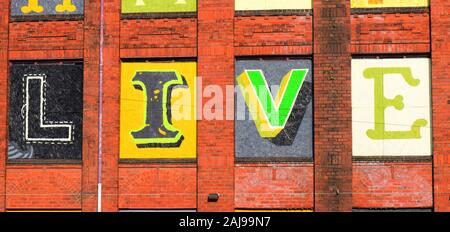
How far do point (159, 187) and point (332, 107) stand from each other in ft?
15.3

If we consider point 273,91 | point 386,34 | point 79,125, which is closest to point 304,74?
point 273,91

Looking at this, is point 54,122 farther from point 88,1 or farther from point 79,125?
point 88,1

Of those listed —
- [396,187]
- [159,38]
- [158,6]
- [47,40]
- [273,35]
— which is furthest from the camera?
[47,40]

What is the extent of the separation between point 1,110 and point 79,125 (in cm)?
206

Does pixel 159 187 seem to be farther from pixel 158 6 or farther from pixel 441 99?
pixel 441 99

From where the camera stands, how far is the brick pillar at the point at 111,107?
57.8 feet

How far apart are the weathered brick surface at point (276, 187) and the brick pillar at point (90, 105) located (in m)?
3.60

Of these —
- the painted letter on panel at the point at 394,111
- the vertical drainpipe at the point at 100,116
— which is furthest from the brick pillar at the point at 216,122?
the painted letter on panel at the point at 394,111

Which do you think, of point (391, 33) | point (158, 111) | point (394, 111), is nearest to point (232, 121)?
point (158, 111)

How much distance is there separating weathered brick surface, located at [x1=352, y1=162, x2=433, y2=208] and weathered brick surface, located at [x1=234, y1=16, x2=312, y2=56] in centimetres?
345

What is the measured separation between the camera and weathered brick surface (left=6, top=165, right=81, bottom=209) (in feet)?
58.0

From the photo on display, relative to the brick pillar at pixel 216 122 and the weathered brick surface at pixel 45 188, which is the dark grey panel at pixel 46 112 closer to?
the weathered brick surface at pixel 45 188

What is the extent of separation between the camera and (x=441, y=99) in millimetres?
17125

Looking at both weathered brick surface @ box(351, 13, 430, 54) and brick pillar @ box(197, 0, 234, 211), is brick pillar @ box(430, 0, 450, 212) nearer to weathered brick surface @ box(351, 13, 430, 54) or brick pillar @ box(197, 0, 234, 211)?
weathered brick surface @ box(351, 13, 430, 54)
